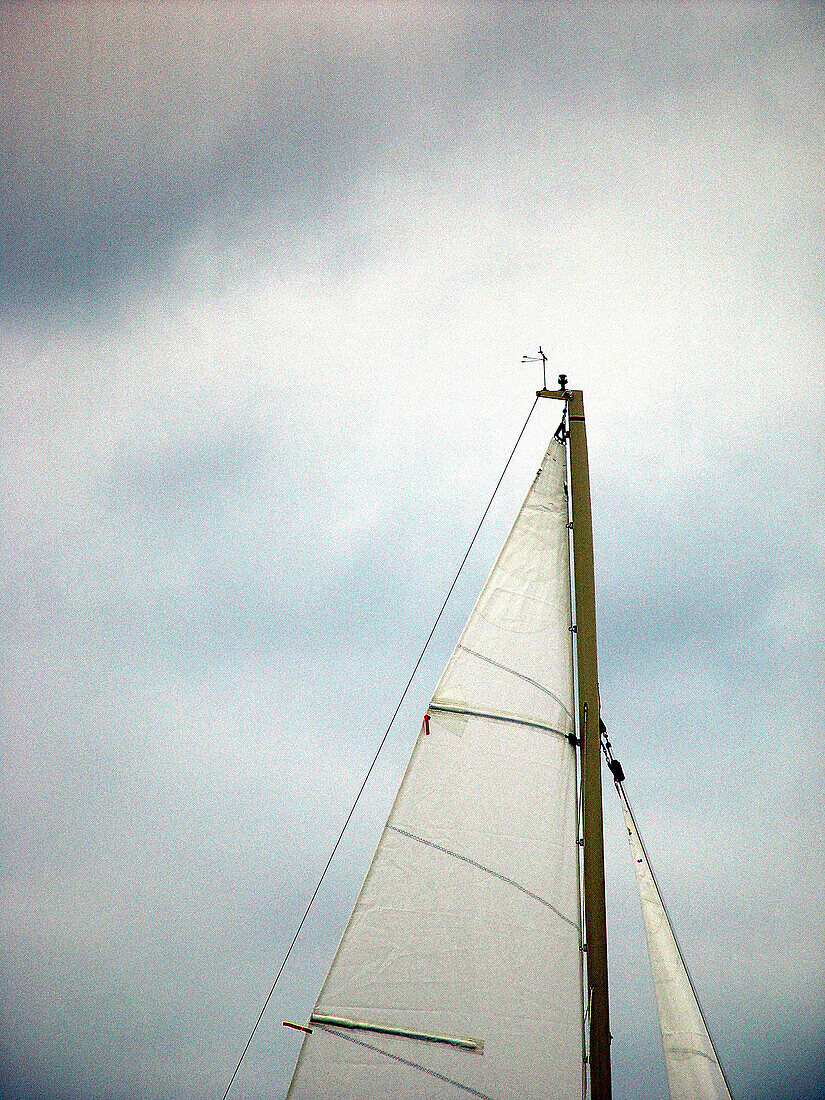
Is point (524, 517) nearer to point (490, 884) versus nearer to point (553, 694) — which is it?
point (553, 694)

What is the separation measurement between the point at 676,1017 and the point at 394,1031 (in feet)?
11.8

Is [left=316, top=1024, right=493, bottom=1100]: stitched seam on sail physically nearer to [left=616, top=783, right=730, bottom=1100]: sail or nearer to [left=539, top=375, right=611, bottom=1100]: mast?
[left=539, top=375, right=611, bottom=1100]: mast

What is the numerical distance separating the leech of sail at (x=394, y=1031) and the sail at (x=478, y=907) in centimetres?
1

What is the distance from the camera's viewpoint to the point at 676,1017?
10328 mm

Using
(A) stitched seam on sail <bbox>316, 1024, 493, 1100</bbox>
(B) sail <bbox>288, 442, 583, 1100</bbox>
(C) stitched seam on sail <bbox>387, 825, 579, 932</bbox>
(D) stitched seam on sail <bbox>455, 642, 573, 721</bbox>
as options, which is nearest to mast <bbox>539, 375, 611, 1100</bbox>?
(B) sail <bbox>288, 442, 583, 1100</bbox>

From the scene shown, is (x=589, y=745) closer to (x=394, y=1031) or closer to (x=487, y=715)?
(x=487, y=715)

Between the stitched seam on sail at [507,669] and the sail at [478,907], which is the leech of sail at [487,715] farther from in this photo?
the stitched seam on sail at [507,669]

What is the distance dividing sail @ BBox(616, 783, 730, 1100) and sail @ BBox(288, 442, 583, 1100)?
5.68ft

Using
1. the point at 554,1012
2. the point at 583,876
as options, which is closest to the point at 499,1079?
the point at 554,1012

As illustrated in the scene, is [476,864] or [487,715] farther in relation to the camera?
[487,715]

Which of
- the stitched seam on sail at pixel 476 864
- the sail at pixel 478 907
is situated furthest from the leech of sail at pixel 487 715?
the stitched seam on sail at pixel 476 864

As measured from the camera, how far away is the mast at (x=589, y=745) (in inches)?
367

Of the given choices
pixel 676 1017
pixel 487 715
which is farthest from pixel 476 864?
pixel 676 1017

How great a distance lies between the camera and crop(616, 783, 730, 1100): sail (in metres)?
9.95
